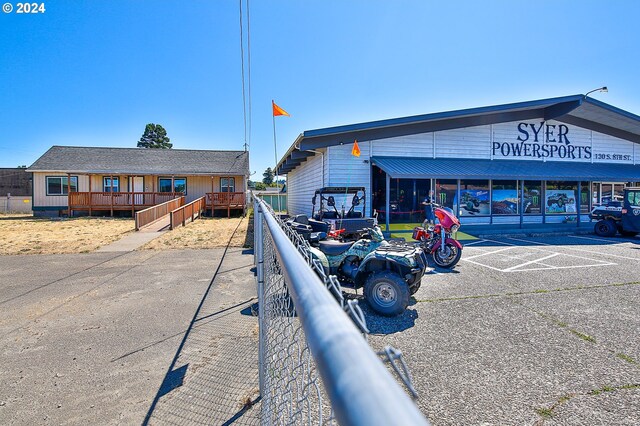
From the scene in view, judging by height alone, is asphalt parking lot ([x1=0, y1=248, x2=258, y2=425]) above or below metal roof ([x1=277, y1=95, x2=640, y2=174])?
below

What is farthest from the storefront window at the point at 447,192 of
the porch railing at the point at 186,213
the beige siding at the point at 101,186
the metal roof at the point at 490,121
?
the beige siding at the point at 101,186

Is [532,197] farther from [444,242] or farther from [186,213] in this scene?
[186,213]

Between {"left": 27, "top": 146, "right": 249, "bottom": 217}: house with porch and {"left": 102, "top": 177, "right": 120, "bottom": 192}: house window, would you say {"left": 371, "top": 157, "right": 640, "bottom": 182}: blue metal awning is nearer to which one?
{"left": 27, "top": 146, "right": 249, "bottom": 217}: house with porch

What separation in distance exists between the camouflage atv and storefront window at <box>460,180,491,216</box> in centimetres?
1133

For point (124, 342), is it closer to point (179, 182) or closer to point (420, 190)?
point (420, 190)

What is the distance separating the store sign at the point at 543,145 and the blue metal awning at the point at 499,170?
1.42 feet

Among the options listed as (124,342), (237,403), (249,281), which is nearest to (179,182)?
(249,281)

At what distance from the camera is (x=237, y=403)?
279 centimetres

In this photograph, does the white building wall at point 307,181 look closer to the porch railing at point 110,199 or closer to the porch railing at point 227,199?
the porch railing at point 227,199

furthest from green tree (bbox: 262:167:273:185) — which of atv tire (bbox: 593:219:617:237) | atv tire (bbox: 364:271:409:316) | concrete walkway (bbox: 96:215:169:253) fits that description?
atv tire (bbox: 364:271:409:316)

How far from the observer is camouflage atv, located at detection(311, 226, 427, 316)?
461cm

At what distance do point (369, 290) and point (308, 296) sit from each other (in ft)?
13.2

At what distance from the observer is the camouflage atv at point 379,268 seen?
461 cm

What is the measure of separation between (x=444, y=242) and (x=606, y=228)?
1042cm
